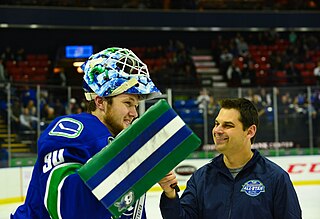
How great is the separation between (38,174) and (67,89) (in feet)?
31.3

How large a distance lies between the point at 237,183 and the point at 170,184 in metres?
0.62

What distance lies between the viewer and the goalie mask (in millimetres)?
1697

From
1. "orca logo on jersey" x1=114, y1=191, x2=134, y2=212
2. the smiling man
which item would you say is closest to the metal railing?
the smiling man

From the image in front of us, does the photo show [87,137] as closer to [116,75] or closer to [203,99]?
[116,75]

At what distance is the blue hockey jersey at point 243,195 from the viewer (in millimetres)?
2533

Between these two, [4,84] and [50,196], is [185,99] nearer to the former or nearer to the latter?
[4,84]

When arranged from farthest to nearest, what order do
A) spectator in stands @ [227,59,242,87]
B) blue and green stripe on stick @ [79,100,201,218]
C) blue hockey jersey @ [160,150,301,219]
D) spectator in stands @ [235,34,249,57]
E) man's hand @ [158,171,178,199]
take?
spectator in stands @ [235,34,249,57]
spectator in stands @ [227,59,242,87]
blue hockey jersey @ [160,150,301,219]
man's hand @ [158,171,178,199]
blue and green stripe on stick @ [79,100,201,218]

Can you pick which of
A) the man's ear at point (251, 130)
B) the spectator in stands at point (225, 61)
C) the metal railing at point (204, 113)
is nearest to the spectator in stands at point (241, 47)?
the spectator in stands at point (225, 61)

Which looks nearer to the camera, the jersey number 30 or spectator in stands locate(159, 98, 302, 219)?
the jersey number 30

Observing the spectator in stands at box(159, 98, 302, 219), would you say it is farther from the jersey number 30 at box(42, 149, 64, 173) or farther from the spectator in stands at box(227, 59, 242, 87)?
the spectator in stands at box(227, 59, 242, 87)

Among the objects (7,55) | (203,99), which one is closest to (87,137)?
(203,99)

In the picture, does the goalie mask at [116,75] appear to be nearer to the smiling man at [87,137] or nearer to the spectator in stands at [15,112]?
the smiling man at [87,137]

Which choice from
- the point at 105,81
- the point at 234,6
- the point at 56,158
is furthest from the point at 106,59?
the point at 234,6

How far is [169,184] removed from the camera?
2080 mm
